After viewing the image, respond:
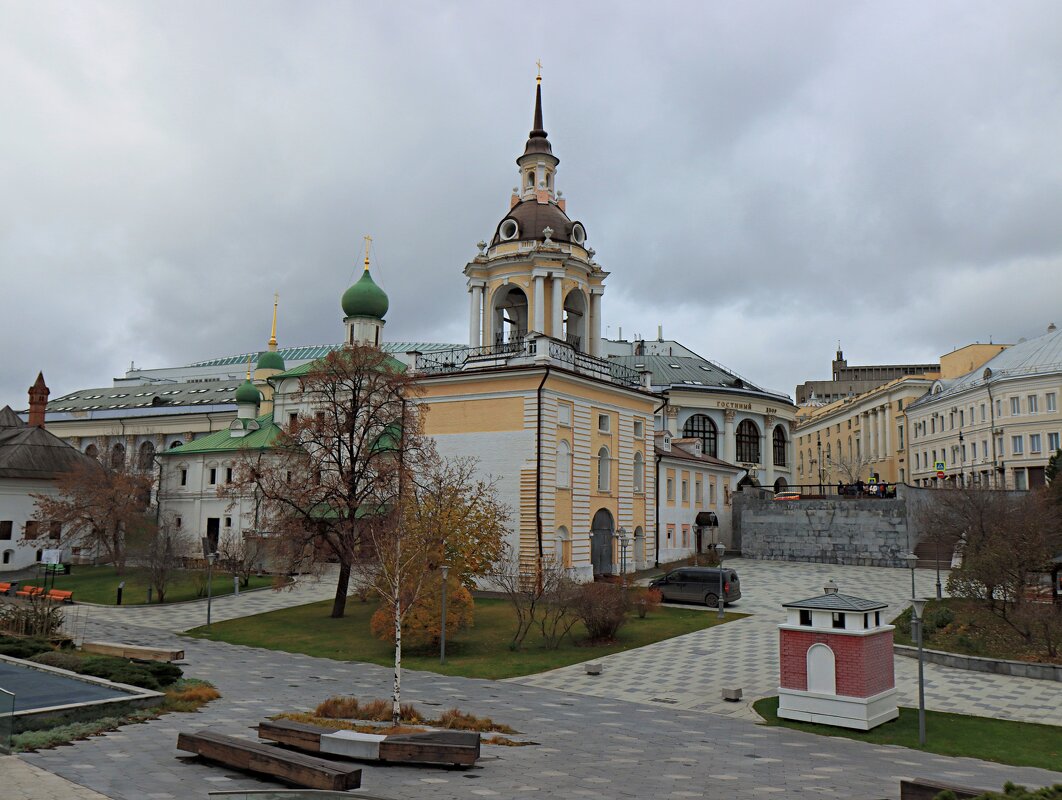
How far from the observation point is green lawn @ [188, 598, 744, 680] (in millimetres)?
24000

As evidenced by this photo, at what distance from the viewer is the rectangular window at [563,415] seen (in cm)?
3614

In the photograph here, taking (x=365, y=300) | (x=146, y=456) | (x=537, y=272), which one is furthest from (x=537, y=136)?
(x=146, y=456)

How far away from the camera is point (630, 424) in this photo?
41.4 meters

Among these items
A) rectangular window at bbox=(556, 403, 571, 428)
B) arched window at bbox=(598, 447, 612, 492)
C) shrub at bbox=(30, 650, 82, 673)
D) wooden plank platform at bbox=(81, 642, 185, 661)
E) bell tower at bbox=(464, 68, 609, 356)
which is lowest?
wooden plank platform at bbox=(81, 642, 185, 661)

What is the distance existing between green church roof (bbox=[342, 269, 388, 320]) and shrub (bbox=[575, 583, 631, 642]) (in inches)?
1151

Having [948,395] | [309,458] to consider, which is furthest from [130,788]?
[948,395]

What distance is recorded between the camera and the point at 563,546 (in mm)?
36000

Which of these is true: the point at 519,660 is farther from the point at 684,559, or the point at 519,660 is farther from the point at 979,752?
the point at 684,559

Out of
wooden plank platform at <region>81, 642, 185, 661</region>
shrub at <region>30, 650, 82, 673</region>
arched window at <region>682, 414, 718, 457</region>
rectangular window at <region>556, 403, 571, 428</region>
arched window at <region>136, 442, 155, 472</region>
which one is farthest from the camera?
arched window at <region>682, 414, 718, 457</region>

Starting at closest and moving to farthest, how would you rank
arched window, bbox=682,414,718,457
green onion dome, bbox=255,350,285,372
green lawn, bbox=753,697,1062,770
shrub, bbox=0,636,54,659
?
1. green lawn, bbox=753,697,1062,770
2. shrub, bbox=0,636,54,659
3. green onion dome, bbox=255,350,285,372
4. arched window, bbox=682,414,718,457

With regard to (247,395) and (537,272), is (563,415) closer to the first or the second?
(537,272)

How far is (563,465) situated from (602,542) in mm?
5159

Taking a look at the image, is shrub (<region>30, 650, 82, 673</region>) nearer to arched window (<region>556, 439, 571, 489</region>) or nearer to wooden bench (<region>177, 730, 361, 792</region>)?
wooden bench (<region>177, 730, 361, 792</region>)

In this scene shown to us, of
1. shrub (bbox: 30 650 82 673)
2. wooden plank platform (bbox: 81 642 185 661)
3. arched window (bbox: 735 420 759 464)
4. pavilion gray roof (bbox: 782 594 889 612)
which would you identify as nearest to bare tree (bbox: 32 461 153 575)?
wooden plank platform (bbox: 81 642 185 661)
